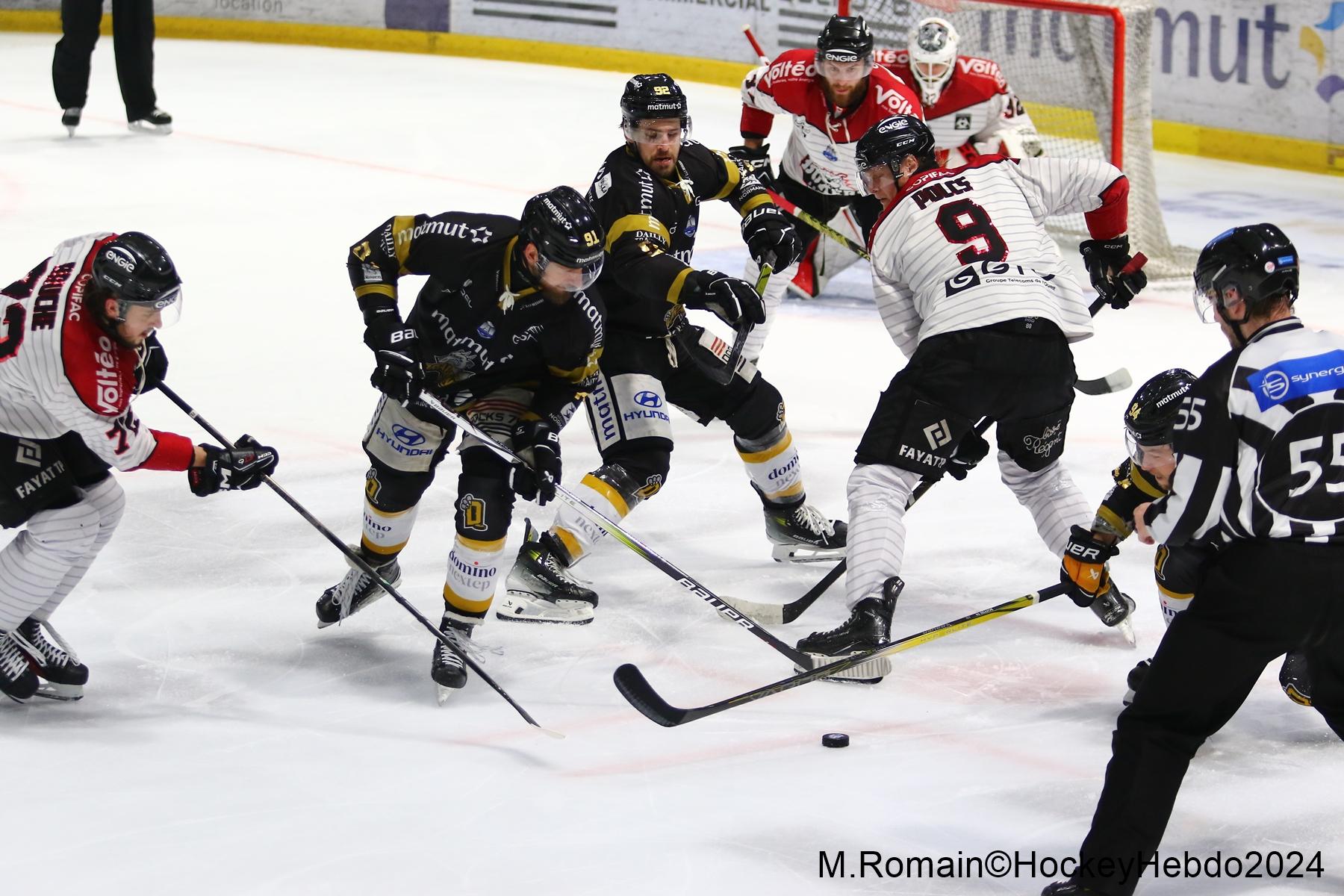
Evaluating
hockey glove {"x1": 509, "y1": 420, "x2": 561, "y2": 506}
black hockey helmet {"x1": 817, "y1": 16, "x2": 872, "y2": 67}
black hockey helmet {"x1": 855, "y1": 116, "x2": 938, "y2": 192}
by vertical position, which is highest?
black hockey helmet {"x1": 817, "y1": 16, "x2": 872, "y2": 67}

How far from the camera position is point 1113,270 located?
162 inches

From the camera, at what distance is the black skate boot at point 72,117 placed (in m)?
9.20

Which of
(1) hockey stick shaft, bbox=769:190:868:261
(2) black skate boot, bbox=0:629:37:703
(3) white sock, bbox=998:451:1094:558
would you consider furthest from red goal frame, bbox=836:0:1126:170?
(2) black skate boot, bbox=0:629:37:703

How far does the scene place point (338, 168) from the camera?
8820 millimetres

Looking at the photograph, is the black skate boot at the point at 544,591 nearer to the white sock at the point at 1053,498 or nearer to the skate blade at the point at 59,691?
the skate blade at the point at 59,691

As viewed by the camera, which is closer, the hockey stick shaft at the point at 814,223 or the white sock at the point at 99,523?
the white sock at the point at 99,523

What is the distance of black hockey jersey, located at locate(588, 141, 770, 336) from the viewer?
12.8 ft

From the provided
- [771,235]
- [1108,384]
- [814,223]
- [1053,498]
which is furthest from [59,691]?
[814,223]

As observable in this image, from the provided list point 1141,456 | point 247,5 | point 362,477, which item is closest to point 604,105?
point 247,5

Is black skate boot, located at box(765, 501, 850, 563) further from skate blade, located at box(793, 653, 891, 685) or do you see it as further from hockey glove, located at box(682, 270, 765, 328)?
skate blade, located at box(793, 653, 891, 685)

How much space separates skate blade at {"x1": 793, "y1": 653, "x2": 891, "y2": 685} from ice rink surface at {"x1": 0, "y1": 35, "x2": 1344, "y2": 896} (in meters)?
0.04

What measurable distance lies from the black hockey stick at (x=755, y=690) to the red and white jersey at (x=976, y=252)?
2.00 feet

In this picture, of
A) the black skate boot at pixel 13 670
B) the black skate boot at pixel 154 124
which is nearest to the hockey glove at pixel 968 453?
the black skate boot at pixel 13 670

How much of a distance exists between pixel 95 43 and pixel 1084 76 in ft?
17.1
